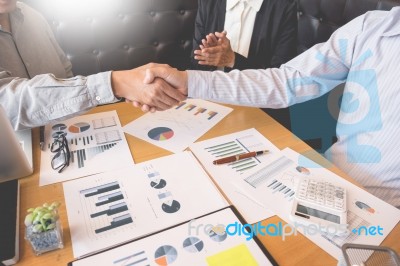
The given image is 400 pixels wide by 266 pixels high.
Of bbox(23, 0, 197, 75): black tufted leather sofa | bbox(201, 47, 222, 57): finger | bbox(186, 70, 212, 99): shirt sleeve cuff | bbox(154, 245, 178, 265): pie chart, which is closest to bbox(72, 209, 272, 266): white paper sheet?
bbox(154, 245, 178, 265): pie chart

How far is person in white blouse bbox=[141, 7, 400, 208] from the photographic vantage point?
85 centimetres

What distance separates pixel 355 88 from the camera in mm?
942

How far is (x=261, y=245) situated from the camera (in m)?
0.58

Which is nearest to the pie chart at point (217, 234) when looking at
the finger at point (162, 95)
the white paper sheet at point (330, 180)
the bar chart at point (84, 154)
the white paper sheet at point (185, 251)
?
the white paper sheet at point (185, 251)

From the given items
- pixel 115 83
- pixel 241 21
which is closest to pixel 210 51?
pixel 241 21

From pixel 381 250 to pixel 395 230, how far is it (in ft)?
0.69

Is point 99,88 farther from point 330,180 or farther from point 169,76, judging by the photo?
point 330,180

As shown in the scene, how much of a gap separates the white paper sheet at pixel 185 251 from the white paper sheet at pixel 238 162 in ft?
0.25

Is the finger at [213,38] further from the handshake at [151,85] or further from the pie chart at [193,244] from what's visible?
the pie chart at [193,244]

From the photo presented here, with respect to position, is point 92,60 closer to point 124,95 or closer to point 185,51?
point 185,51

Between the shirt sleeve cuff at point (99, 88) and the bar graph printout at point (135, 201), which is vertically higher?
the shirt sleeve cuff at point (99, 88)

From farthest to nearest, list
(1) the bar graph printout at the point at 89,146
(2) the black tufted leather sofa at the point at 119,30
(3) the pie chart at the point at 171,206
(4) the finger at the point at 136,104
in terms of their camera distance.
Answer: (2) the black tufted leather sofa at the point at 119,30, (4) the finger at the point at 136,104, (1) the bar graph printout at the point at 89,146, (3) the pie chart at the point at 171,206

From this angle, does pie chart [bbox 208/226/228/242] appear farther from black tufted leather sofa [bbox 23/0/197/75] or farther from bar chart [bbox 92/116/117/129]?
black tufted leather sofa [bbox 23/0/197/75]

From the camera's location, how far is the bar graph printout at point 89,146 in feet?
2.57
